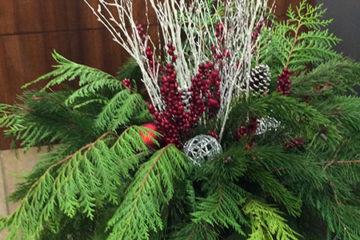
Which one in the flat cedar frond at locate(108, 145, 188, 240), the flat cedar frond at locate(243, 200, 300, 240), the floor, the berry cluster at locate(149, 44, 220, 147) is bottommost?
the floor

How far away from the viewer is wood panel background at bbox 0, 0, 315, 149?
2.89 ft

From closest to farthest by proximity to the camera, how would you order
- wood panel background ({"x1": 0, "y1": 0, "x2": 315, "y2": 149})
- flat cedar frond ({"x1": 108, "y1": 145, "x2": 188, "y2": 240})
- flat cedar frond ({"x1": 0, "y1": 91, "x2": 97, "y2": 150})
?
1. flat cedar frond ({"x1": 108, "y1": 145, "x2": 188, "y2": 240})
2. flat cedar frond ({"x1": 0, "y1": 91, "x2": 97, "y2": 150})
3. wood panel background ({"x1": 0, "y1": 0, "x2": 315, "y2": 149})

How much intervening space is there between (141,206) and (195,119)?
0.70 feet

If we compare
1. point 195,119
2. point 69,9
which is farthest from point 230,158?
point 69,9

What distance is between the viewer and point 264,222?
1.64 feet

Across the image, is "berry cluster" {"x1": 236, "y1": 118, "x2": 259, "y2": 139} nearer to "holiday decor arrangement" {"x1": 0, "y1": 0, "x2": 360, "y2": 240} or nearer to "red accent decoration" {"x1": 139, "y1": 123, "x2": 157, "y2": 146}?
"holiday decor arrangement" {"x1": 0, "y1": 0, "x2": 360, "y2": 240}

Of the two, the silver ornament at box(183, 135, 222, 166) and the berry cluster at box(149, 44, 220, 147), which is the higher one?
the berry cluster at box(149, 44, 220, 147)

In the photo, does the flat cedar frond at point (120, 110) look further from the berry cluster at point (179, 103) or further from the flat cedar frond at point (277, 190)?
the flat cedar frond at point (277, 190)

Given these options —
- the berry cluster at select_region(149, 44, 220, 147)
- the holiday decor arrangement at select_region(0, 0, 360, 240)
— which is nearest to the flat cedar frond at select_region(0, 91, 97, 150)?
the holiday decor arrangement at select_region(0, 0, 360, 240)

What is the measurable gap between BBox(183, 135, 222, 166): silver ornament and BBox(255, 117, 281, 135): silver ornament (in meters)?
0.09

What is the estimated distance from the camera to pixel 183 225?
1.77 ft

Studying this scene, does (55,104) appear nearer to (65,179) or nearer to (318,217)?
(65,179)

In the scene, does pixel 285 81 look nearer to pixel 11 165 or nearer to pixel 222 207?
Answer: pixel 222 207

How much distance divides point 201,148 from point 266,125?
0.13m
